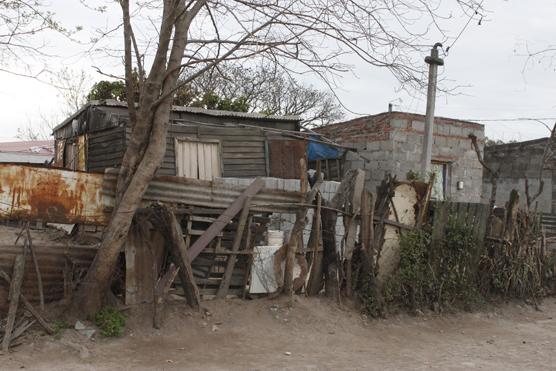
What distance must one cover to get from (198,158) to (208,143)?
0.47 metres

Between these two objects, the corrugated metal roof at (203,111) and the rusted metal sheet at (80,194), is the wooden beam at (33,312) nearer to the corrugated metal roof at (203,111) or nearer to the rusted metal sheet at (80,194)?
the rusted metal sheet at (80,194)

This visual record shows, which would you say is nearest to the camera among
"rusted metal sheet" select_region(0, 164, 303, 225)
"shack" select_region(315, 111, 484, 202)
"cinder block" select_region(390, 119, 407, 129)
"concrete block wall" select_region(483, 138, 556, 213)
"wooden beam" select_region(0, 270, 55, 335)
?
"wooden beam" select_region(0, 270, 55, 335)

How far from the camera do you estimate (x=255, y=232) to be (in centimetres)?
713

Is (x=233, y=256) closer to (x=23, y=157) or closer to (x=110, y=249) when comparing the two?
(x=110, y=249)

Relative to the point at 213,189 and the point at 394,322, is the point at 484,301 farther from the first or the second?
the point at 213,189

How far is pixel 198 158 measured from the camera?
14.6 meters

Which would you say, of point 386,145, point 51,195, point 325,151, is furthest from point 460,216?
point 325,151

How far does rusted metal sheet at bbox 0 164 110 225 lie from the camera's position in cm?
604

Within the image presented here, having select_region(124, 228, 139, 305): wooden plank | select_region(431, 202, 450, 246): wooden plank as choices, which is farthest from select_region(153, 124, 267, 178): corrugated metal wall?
select_region(124, 228, 139, 305): wooden plank

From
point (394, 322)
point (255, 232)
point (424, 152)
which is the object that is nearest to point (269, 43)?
point (255, 232)

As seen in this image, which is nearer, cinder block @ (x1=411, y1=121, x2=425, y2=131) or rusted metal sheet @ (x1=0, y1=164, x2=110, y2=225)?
rusted metal sheet @ (x1=0, y1=164, x2=110, y2=225)

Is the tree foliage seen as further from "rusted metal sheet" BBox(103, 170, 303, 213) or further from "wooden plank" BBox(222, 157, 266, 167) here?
"rusted metal sheet" BBox(103, 170, 303, 213)

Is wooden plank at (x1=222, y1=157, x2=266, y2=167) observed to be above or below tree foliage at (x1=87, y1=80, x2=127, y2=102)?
below

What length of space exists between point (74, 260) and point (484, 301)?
5851 millimetres
